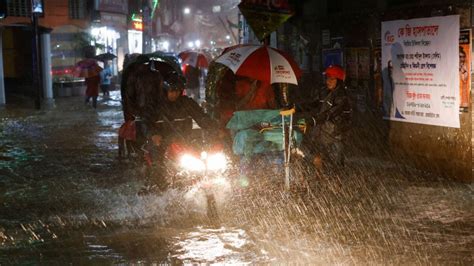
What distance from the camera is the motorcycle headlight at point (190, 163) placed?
8445 mm

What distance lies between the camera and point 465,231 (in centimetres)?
694

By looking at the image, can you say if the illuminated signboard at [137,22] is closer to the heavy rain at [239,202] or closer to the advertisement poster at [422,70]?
the heavy rain at [239,202]

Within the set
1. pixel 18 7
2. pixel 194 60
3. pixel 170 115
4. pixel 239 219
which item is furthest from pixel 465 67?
pixel 18 7

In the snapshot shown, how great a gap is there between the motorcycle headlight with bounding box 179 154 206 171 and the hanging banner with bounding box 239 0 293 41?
11.2ft

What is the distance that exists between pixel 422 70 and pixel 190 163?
13.5ft

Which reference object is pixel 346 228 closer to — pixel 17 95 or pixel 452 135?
pixel 452 135

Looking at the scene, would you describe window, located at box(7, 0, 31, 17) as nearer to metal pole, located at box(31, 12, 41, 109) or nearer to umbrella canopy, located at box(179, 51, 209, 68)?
metal pole, located at box(31, 12, 41, 109)

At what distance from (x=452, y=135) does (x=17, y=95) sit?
24411mm

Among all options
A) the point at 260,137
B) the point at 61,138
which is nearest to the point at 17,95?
the point at 61,138

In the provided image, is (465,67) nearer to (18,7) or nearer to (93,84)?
(93,84)

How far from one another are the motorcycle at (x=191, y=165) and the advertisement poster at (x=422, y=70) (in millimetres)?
3376

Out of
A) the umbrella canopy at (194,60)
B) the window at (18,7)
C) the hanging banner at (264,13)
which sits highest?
the window at (18,7)

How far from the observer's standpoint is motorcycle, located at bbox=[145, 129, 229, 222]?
7.64 metres

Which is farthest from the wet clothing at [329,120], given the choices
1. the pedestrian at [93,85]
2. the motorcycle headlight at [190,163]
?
the pedestrian at [93,85]
